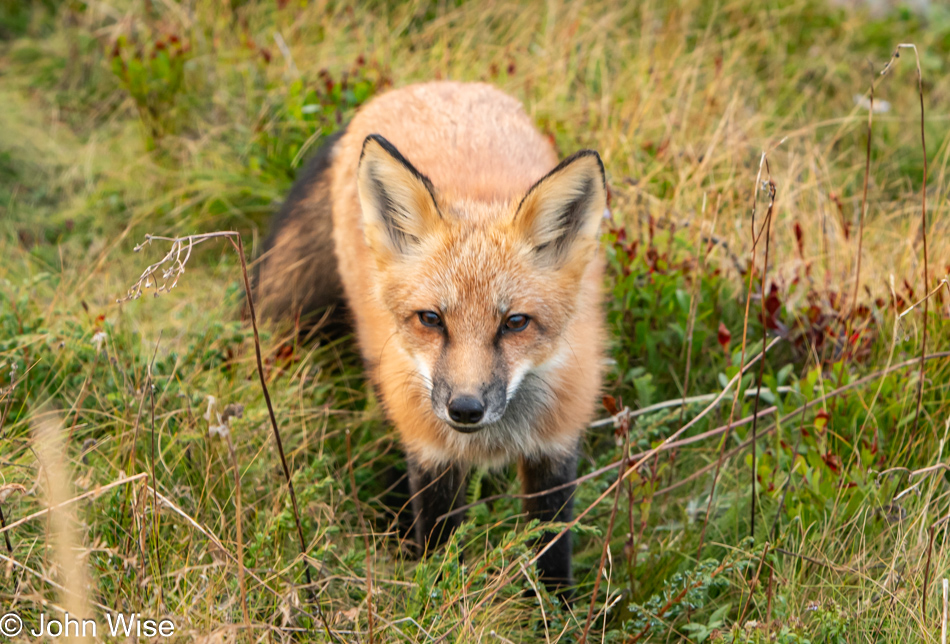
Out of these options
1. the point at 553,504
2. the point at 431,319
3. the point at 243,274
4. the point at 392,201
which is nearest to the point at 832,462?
the point at 553,504

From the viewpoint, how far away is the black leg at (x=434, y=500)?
3033 millimetres

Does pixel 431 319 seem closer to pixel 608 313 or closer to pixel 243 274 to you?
pixel 243 274

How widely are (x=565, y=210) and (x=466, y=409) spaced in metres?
0.85

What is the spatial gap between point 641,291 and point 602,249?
0.99 ft

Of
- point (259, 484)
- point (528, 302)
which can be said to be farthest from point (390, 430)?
point (528, 302)

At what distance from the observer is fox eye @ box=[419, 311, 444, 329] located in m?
2.62

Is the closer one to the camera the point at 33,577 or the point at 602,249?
the point at 33,577

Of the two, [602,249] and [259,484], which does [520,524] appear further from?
[602,249]

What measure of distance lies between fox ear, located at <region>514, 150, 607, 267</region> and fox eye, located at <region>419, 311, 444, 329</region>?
1.42ft

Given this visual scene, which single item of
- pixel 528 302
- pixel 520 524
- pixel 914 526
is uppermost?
pixel 528 302

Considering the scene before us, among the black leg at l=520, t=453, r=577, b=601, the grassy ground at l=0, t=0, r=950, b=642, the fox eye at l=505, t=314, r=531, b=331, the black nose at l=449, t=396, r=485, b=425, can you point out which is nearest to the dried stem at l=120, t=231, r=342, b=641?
the grassy ground at l=0, t=0, r=950, b=642

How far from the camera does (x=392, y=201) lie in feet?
9.28

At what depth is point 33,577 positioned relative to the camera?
2312 millimetres

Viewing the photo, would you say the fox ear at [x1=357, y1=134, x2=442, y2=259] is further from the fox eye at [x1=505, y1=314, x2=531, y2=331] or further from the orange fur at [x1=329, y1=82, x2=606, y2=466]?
the fox eye at [x1=505, y1=314, x2=531, y2=331]
